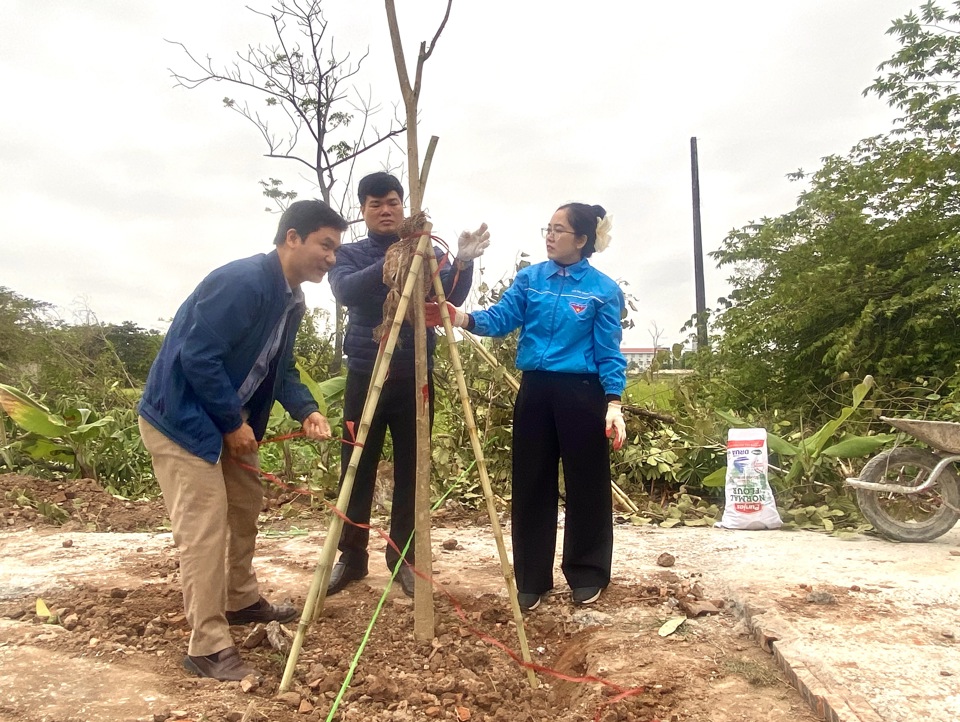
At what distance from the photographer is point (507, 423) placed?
6035 mm

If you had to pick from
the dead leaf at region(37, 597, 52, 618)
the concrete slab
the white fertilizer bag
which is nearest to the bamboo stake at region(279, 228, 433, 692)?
the dead leaf at region(37, 597, 52, 618)

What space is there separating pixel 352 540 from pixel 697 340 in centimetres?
824

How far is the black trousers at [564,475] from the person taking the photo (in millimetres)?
3209

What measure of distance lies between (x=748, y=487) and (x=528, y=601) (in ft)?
7.65

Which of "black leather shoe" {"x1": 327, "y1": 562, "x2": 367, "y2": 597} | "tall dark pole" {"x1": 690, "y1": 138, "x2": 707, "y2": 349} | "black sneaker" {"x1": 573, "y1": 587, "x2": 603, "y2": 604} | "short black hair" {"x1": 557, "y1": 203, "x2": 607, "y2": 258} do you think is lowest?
"black sneaker" {"x1": 573, "y1": 587, "x2": 603, "y2": 604}

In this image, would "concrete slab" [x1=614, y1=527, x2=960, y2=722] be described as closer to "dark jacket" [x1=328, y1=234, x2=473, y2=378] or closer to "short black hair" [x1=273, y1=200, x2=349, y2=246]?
"dark jacket" [x1=328, y1=234, x2=473, y2=378]

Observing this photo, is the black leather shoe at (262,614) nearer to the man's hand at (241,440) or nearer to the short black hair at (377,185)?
the man's hand at (241,440)

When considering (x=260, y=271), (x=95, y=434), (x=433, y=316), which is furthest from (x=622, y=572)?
(x=95, y=434)

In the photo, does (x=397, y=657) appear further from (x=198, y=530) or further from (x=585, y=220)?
(x=585, y=220)

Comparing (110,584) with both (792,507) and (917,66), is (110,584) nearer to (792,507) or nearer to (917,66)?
(792,507)

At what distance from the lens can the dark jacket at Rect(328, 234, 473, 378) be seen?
291 centimetres

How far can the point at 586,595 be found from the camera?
3223mm

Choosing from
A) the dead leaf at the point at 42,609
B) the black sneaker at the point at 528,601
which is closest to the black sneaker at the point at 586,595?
the black sneaker at the point at 528,601

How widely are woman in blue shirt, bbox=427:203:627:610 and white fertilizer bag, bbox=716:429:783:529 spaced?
195 cm
